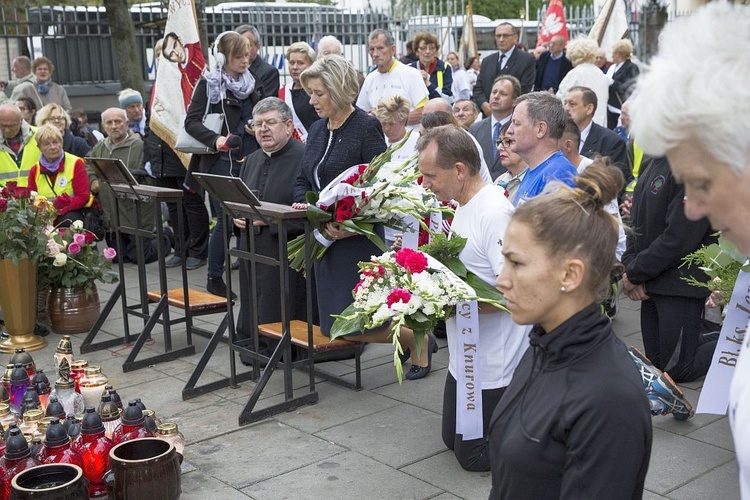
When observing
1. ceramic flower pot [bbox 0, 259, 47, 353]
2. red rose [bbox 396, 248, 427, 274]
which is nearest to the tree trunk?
ceramic flower pot [bbox 0, 259, 47, 353]

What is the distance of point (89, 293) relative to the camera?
7.47 m

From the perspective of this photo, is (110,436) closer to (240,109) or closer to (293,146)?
(293,146)

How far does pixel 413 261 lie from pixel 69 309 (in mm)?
4202

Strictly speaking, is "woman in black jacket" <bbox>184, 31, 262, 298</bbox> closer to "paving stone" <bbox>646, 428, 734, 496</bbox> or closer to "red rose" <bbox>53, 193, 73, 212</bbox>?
"red rose" <bbox>53, 193, 73, 212</bbox>

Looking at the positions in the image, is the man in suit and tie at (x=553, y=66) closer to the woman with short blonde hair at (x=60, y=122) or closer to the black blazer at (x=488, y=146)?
the black blazer at (x=488, y=146)

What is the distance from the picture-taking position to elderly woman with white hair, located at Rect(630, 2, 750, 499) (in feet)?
5.14

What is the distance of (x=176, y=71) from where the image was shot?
31.1ft

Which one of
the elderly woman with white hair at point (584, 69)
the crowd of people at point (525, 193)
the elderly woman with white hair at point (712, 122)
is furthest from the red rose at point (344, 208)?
the elderly woman with white hair at point (584, 69)

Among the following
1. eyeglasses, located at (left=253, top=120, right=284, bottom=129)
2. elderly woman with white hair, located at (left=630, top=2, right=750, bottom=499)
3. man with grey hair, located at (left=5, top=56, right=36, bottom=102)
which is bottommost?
eyeglasses, located at (left=253, top=120, right=284, bottom=129)

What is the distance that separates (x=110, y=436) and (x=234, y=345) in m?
1.52

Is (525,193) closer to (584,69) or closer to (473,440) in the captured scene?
(473,440)

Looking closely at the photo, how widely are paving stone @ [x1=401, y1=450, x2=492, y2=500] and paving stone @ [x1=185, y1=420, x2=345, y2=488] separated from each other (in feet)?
1.65

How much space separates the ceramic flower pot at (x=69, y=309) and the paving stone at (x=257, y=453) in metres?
2.88

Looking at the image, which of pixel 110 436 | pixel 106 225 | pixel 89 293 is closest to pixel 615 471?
pixel 110 436
